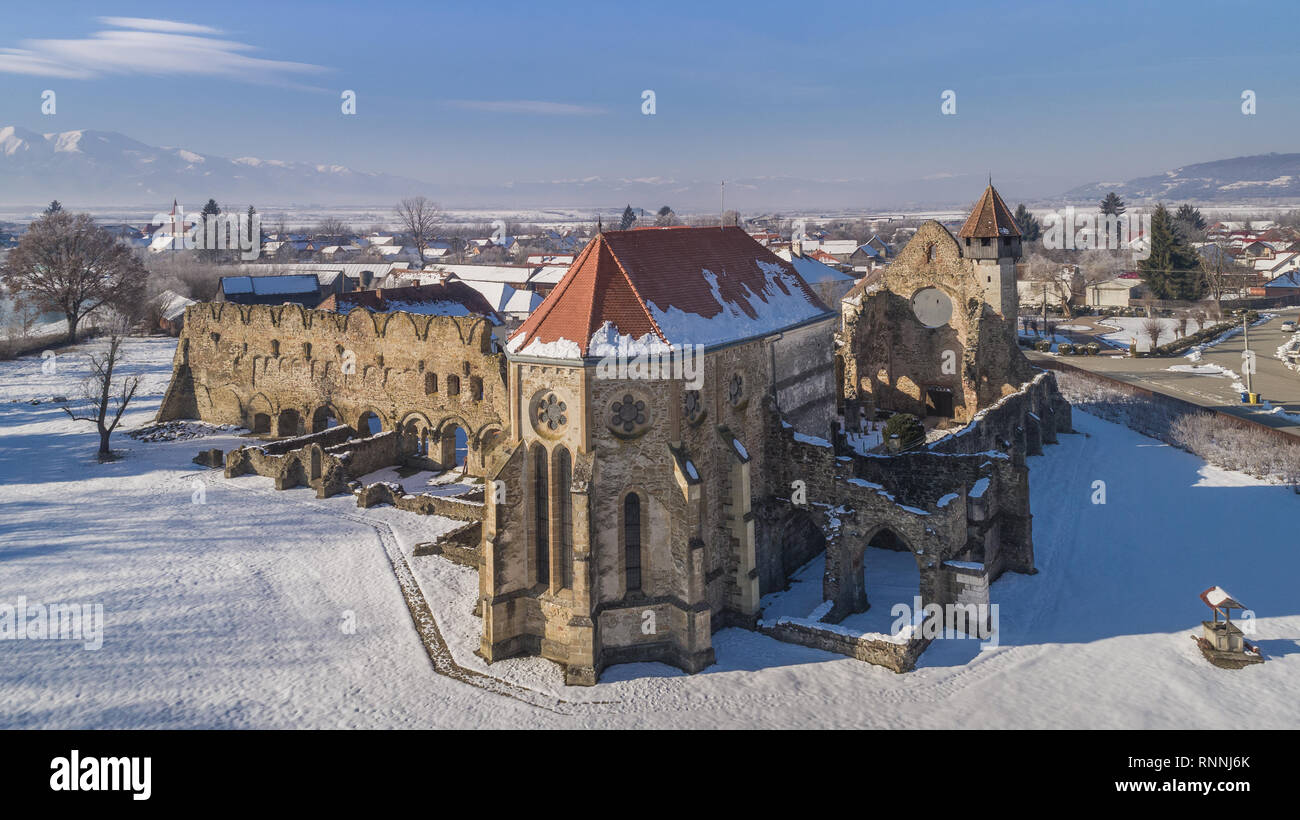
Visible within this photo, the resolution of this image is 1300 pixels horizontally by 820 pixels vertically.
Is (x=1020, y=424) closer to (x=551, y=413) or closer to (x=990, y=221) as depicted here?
(x=990, y=221)

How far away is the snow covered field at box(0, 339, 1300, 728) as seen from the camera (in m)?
20.1

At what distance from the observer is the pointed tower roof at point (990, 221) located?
134 feet

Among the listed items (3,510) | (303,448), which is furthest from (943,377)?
(3,510)

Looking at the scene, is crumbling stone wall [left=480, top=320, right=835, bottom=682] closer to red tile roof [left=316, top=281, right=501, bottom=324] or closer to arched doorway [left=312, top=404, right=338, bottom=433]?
arched doorway [left=312, top=404, right=338, bottom=433]

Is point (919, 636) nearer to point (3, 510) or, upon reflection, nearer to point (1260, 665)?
point (1260, 665)

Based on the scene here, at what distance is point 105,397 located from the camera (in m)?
40.7

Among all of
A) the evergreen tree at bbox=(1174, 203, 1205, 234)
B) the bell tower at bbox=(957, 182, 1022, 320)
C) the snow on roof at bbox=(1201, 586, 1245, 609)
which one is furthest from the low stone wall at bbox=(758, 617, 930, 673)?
the evergreen tree at bbox=(1174, 203, 1205, 234)

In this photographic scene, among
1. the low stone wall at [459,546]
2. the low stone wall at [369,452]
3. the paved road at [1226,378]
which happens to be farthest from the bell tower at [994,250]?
the low stone wall at [369,452]

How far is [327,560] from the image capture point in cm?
2848

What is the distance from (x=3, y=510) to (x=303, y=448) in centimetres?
1071

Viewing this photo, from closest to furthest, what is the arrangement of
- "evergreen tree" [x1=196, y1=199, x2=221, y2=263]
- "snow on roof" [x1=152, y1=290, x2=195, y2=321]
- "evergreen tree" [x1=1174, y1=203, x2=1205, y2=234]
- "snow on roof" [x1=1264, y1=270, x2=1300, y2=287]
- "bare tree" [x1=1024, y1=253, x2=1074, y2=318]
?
"snow on roof" [x1=152, y1=290, x2=195, y2=321], "bare tree" [x1=1024, y1=253, x2=1074, y2=318], "snow on roof" [x1=1264, y1=270, x2=1300, y2=287], "evergreen tree" [x1=196, y1=199, x2=221, y2=263], "evergreen tree" [x1=1174, y1=203, x2=1205, y2=234]

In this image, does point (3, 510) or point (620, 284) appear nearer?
point (620, 284)

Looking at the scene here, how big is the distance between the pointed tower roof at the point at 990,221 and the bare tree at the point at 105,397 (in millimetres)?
38895

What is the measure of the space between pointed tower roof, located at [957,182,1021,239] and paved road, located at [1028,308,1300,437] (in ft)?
60.0
